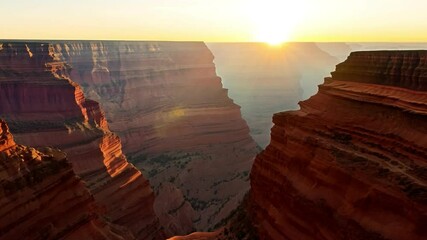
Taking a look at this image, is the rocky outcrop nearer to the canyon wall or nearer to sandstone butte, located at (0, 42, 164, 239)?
sandstone butte, located at (0, 42, 164, 239)

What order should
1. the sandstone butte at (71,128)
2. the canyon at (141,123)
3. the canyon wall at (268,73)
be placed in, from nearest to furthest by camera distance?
1. the sandstone butte at (71,128)
2. the canyon at (141,123)
3. the canyon wall at (268,73)

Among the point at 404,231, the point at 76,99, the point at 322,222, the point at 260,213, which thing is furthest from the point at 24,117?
the point at 404,231

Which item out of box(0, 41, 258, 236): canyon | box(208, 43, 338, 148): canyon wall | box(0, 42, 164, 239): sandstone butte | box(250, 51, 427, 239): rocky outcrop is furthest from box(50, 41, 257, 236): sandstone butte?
box(208, 43, 338, 148): canyon wall

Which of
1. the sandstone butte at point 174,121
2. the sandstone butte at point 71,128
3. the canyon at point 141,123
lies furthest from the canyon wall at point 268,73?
the sandstone butte at point 71,128

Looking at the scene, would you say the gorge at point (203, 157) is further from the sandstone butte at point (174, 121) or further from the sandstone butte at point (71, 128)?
the sandstone butte at point (174, 121)

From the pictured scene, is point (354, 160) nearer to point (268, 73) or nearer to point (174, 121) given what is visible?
point (174, 121)

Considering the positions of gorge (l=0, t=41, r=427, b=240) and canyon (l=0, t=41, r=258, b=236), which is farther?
canyon (l=0, t=41, r=258, b=236)
